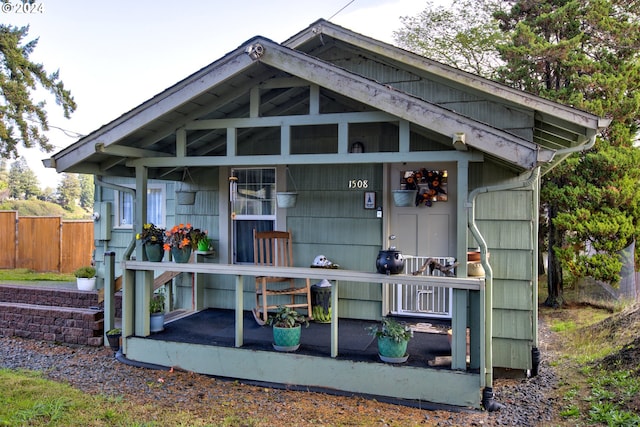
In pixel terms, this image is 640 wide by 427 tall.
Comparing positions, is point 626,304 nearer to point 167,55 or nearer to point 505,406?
point 505,406

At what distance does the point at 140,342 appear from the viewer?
5078mm

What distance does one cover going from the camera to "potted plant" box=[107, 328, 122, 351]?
566 centimetres

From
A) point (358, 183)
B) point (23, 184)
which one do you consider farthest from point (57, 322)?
point (23, 184)

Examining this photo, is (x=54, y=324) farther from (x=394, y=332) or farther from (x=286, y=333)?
(x=394, y=332)

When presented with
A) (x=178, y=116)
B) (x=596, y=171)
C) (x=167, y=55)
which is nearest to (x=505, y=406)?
(x=178, y=116)

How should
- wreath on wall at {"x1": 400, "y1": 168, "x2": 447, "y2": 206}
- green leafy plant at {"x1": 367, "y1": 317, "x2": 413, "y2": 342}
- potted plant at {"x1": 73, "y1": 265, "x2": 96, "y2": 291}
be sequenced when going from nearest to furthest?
green leafy plant at {"x1": 367, "y1": 317, "x2": 413, "y2": 342} → wreath on wall at {"x1": 400, "y1": 168, "x2": 447, "y2": 206} → potted plant at {"x1": 73, "y1": 265, "x2": 96, "y2": 291}

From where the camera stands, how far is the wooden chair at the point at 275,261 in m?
5.79

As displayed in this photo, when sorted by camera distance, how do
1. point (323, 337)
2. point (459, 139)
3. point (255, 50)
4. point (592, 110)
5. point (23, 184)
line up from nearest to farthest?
point (459, 139) → point (255, 50) → point (323, 337) → point (592, 110) → point (23, 184)

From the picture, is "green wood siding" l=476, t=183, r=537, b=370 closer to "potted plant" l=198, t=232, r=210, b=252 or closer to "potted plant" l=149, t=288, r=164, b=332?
"potted plant" l=198, t=232, r=210, b=252

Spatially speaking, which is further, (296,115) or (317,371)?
(296,115)

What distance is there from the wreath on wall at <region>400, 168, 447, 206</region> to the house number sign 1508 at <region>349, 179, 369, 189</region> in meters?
0.53

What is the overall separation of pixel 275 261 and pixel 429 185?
2.10 m

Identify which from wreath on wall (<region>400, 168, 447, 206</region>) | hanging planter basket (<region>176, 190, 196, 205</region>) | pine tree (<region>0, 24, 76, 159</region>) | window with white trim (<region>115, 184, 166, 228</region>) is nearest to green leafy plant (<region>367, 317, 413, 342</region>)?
wreath on wall (<region>400, 168, 447, 206</region>)

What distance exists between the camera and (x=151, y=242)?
5.13 metres
